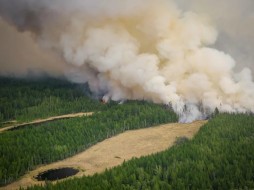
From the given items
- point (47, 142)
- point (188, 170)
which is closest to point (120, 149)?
point (47, 142)

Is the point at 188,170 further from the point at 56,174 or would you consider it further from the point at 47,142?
the point at 47,142

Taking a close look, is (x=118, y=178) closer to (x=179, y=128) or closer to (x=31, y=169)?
(x=31, y=169)

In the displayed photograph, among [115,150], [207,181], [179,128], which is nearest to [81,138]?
[115,150]

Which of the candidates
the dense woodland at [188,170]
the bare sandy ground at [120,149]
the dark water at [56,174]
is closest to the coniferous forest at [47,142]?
the bare sandy ground at [120,149]

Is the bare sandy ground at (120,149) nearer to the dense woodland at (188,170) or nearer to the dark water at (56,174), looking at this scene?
the dark water at (56,174)

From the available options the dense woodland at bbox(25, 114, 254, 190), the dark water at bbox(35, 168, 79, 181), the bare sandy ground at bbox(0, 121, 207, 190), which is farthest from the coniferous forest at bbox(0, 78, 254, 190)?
the dark water at bbox(35, 168, 79, 181)

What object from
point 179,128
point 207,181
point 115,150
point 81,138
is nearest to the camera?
point 207,181
